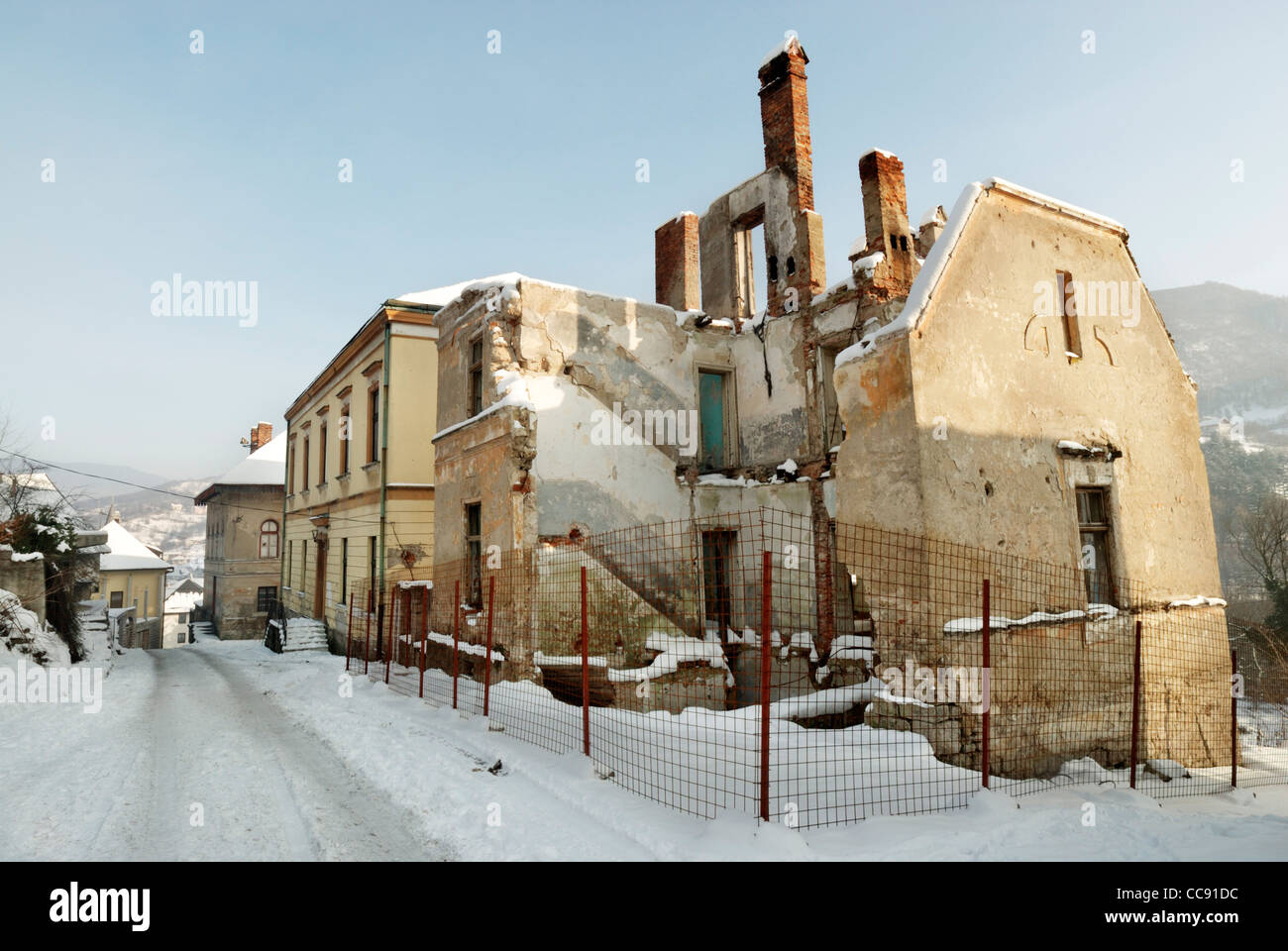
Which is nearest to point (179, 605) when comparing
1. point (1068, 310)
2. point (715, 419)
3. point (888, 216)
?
point (715, 419)

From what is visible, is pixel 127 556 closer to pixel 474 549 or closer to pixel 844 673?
pixel 474 549

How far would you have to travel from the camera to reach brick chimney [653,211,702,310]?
17.0 meters

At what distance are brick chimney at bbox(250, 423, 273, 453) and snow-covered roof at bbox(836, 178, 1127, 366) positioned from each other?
128 ft

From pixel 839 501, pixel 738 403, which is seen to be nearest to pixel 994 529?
pixel 839 501

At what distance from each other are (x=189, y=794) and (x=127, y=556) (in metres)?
43.4

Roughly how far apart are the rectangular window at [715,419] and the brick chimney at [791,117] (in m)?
A: 3.78

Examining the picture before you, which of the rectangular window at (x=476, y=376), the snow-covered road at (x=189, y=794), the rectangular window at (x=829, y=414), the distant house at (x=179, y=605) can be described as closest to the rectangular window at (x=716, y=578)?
the rectangular window at (x=829, y=414)

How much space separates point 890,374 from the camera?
8148 mm

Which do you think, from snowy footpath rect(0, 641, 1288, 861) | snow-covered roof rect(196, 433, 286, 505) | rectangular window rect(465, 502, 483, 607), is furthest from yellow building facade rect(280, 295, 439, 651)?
snow-covered roof rect(196, 433, 286, 505)

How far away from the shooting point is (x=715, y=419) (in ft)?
48.7

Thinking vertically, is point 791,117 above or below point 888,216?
above

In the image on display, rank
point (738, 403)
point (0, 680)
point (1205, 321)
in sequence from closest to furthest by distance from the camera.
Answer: point (0, 680)
point (738, 403)
point (1205, 321)
